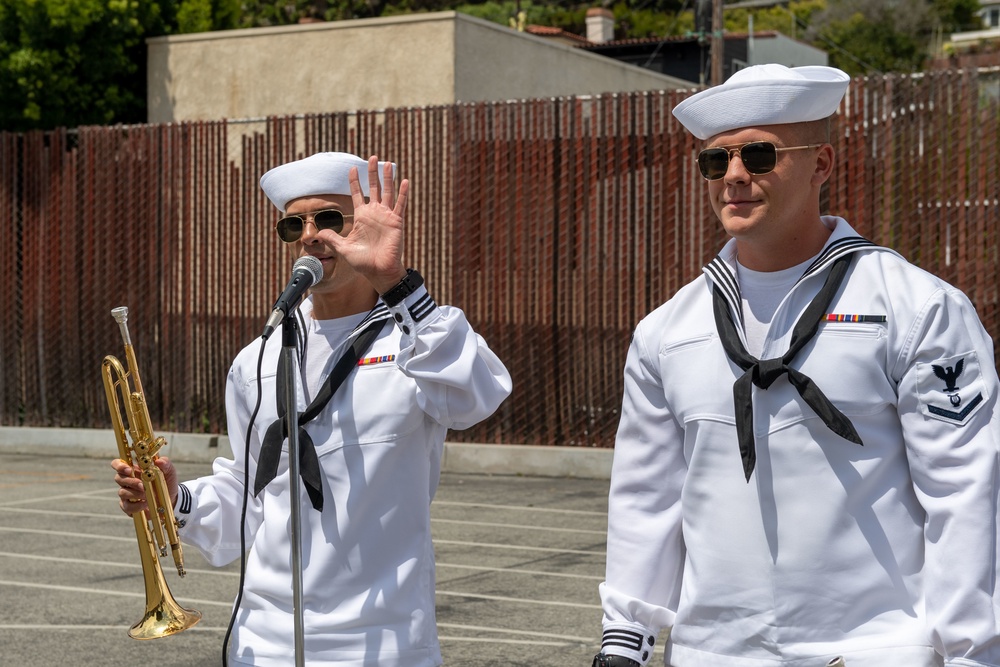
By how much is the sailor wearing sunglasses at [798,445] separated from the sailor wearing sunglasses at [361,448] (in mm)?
585

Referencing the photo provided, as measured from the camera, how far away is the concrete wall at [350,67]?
691 inches

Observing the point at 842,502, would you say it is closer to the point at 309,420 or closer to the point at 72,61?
the point at 309,420

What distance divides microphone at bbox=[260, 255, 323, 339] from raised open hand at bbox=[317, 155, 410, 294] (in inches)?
3.7

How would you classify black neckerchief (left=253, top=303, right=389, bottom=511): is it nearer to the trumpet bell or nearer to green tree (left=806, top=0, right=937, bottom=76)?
the trumpet bell

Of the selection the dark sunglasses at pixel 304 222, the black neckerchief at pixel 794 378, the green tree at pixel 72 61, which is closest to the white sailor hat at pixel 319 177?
the dark sunglasses at pixel 304 222

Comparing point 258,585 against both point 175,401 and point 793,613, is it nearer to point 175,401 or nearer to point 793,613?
point 793,613

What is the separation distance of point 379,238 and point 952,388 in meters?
1.47

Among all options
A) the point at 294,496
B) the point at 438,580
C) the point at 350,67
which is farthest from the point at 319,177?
the point at 350,67

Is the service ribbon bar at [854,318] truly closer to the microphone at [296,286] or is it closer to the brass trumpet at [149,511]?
the microphone at [296,286]

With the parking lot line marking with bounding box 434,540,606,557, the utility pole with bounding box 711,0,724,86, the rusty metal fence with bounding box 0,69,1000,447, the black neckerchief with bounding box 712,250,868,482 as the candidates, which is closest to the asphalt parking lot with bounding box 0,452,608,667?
the parking lot line marking with bounding box 434,540,606,557

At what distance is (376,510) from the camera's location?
11.9ft

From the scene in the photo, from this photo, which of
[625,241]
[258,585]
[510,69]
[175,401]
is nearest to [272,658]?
[258,585]

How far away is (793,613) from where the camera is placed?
2949 millimetres

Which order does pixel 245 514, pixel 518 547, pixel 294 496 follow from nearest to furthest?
pixel 294 496 < pixel 245 514 < pixel 518 547
